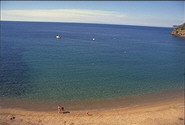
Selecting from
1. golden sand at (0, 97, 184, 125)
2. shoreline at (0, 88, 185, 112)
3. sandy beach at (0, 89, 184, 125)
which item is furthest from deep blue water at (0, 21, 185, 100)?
golden sand at (0, 97, 184, 125)

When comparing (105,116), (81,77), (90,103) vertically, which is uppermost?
(81,77)

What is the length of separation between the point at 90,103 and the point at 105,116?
16.3ft

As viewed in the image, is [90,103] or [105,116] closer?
[105,116]

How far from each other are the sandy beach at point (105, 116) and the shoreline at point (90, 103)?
67cm

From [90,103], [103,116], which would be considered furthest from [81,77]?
[103,116]

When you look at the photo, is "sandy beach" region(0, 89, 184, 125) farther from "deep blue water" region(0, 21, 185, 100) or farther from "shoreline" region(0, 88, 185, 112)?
"deep blue water" region(0, 21, 185, 100)

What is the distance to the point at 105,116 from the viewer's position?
29406mm

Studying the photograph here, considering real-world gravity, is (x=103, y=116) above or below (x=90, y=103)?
below

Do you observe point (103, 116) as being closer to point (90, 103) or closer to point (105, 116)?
point (105, 116)

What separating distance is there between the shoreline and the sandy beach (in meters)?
0.67

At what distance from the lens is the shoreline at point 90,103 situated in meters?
32.2

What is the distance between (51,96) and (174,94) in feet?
67.3

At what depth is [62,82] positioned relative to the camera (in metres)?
41.6

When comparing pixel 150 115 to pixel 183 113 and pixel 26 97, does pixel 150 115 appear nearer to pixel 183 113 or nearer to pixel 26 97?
pixel 183 113
